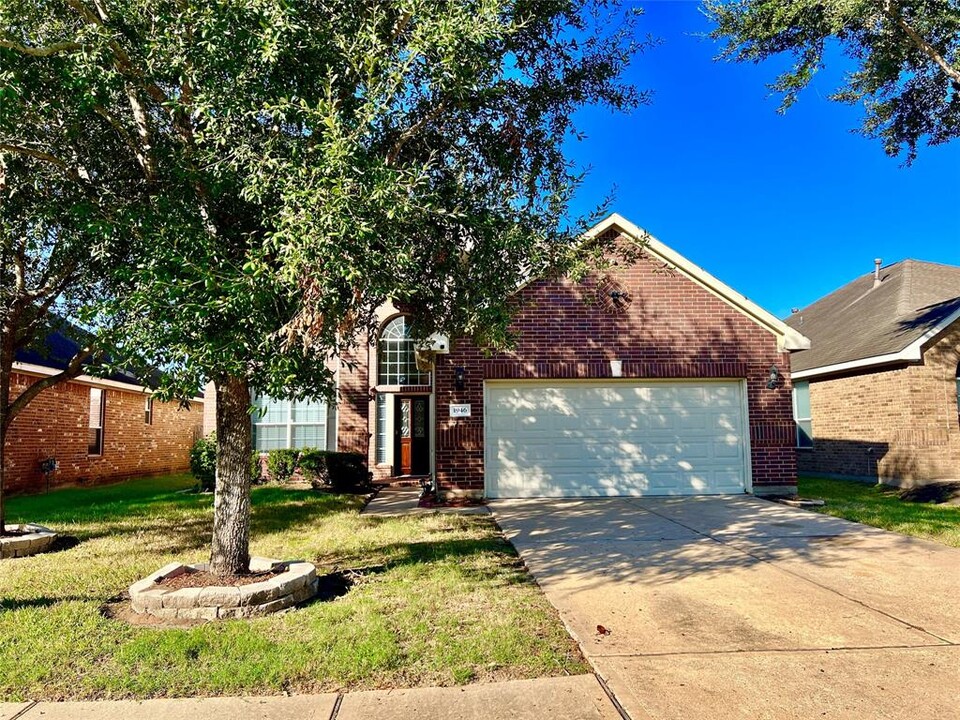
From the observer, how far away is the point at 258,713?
3.49 metres

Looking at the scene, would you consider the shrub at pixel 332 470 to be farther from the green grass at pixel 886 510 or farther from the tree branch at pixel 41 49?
the tree branch at pixel 41 49

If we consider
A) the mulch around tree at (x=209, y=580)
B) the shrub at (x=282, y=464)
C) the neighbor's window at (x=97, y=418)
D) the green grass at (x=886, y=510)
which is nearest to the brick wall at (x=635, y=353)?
the green grass at (x=886, y=510)

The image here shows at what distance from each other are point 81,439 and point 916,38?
64.1 ft

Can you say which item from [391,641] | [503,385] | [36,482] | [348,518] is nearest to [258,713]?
[391,641]

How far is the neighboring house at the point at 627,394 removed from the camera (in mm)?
12102

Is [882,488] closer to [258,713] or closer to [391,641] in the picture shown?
[391,641]

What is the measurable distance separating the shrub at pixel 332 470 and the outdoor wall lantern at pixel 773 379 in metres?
8.58

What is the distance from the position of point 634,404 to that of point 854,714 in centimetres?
901

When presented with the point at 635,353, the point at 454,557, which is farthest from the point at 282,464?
the point at 454,557

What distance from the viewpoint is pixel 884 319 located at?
16.0 m

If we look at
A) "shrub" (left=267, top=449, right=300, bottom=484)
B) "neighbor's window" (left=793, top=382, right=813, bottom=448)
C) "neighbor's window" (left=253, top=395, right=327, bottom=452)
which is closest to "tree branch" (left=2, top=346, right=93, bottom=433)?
"shrub" (left=267, top=449, right=300, bottom=484)

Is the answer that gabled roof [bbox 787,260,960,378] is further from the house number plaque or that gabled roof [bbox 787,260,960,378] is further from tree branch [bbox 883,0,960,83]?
the house number plaque

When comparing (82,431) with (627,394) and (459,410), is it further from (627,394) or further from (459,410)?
(627,394)

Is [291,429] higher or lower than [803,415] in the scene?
lower
